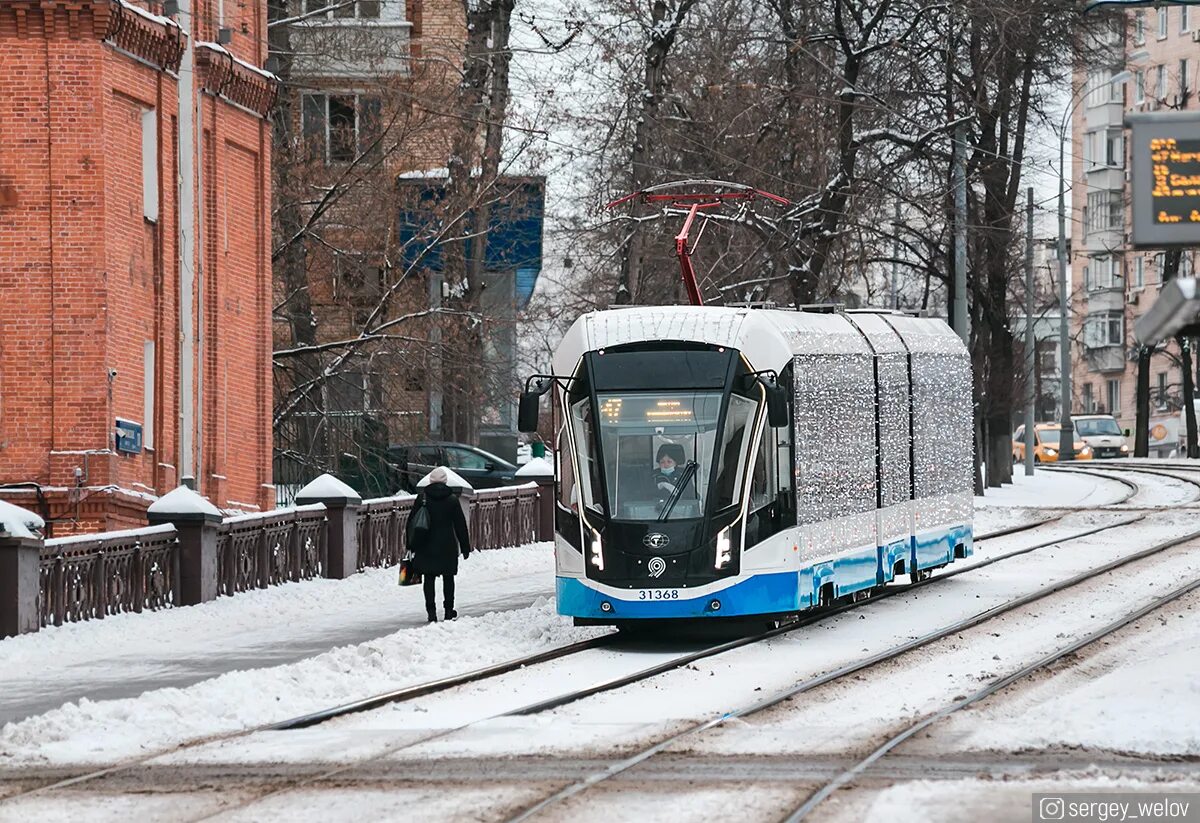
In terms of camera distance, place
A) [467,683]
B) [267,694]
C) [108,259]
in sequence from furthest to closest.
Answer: [108,259], [467,683], [267,694]

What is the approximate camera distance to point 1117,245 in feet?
348

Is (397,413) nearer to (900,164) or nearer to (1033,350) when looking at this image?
(900,164)

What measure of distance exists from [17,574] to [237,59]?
14.3m

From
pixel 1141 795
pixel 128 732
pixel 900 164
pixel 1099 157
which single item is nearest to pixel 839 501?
pixel 128 732

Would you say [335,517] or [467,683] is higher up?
[335,517]

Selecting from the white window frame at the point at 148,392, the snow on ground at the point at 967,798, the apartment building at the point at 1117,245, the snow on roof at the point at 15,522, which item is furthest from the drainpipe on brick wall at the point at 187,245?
the apartment building at the point at 1117,245

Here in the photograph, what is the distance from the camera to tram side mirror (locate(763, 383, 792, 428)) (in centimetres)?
2133

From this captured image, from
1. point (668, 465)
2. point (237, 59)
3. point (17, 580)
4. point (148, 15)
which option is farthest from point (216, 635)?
point (237, 59)

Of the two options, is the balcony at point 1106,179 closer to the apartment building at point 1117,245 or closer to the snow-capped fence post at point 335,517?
the apartment building at point 1117,245

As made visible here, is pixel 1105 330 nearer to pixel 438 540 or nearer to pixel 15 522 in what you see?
pixel 438 540

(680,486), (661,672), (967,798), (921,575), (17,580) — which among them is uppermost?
(680,486)

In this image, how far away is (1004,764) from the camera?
13.0m

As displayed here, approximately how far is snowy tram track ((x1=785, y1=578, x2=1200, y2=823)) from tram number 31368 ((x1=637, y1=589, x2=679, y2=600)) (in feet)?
11.1

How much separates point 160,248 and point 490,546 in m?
6.74
